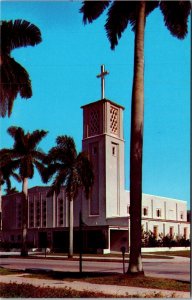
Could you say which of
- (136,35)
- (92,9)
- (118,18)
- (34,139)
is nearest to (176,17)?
(136,35)

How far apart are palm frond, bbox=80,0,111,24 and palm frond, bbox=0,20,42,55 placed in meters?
3.08

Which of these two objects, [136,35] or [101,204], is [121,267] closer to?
[136,35]

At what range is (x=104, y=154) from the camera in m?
50.4

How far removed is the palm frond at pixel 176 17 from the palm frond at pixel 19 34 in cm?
584

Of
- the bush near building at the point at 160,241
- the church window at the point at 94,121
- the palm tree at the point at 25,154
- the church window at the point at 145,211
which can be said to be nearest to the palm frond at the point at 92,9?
the palm tree at the point at 25,154

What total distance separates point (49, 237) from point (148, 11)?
39.3m

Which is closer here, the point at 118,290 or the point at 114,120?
the point at 118,290

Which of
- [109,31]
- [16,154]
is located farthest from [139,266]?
[16,154]

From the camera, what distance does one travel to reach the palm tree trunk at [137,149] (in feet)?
58.5

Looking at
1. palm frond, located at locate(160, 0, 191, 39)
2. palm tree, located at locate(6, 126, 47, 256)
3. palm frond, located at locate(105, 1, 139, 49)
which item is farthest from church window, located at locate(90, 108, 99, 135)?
palm frond, located at locate(160, 0, 191, 39)

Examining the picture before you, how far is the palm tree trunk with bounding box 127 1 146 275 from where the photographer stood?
17844 mm

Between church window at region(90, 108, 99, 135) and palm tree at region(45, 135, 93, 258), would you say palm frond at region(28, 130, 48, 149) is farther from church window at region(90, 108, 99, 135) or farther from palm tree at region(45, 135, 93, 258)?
church window at region(90, 108, 99, 135)

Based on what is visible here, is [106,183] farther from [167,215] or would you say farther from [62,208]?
[167,215]

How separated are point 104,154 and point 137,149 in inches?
1271
